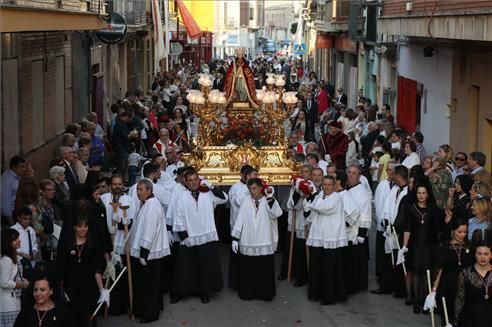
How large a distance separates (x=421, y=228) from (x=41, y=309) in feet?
15.0

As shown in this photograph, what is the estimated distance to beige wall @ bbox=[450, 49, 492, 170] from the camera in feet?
Answer: 53.3

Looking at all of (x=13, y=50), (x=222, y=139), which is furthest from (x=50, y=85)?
(x=222, y=139)

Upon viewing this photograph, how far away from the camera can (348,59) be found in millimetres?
39094

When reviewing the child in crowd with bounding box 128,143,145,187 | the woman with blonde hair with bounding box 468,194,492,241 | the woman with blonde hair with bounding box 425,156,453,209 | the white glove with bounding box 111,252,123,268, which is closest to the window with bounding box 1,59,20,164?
the child in crowd with bounding box 128,143,145,187

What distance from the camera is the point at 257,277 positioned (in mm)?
11180

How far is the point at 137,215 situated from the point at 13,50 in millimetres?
5980

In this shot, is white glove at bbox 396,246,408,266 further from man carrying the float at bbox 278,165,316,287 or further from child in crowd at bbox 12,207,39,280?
child in crowd at bbox 12,207,39,280

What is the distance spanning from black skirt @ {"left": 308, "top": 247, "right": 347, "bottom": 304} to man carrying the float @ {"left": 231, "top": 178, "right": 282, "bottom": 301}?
50cm

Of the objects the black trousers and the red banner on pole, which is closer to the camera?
the black trousers

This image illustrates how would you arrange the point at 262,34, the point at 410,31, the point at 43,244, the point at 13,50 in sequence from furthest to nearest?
1. the point at 262,34
2. the point at 410,31
3. the point at 13,50
4. the point at 43,244

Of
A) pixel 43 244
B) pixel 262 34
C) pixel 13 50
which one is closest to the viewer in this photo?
pixel 43 244

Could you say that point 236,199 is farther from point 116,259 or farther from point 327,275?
point 116,259

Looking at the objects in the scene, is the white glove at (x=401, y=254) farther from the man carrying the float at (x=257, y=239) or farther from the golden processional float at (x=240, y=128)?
the golden processional float at (x=240, y=128)

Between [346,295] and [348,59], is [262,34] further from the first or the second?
[346,295]
